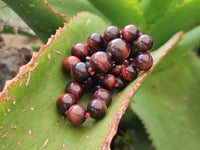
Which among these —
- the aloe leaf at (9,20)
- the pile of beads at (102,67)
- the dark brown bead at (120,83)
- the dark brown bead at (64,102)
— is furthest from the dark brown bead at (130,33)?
the aloe leaf at (9,20)

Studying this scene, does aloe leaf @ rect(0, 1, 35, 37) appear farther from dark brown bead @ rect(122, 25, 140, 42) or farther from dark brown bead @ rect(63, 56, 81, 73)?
dark brown bead @ rect(122, 25, 140, 42)

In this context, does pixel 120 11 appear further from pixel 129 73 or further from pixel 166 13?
pixel 129 73

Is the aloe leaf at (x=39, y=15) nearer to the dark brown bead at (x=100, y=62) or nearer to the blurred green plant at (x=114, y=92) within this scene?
the blurred green plant at (x=114, y=92)

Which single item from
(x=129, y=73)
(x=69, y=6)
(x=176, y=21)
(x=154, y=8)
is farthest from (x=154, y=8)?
(x=129, y=73)

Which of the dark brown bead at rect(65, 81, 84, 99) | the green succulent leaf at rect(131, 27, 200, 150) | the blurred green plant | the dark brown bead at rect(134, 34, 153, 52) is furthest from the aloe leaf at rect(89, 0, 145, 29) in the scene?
the dark brown bead at rect(65, 81, 84, 99)

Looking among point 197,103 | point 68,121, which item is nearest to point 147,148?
point 197,103

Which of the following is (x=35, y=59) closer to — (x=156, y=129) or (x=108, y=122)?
(x=108, y=122)
